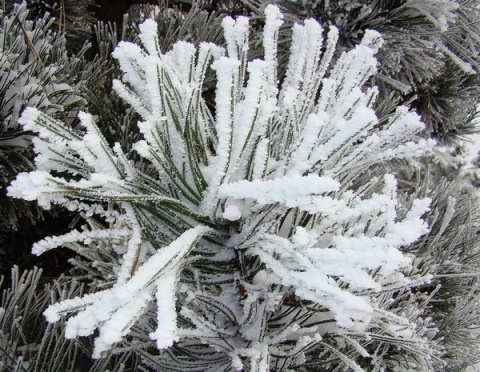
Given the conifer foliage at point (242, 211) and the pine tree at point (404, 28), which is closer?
the conifer foliage at point (242, 211)

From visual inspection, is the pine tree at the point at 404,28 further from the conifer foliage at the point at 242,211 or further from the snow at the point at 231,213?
the snow at the point at 231,213

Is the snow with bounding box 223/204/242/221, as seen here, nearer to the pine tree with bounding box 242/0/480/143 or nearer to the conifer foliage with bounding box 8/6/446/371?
the conifer foliage with bounding box 8/6/446/371

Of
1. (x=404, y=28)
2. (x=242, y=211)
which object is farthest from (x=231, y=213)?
(x=404, y=28)

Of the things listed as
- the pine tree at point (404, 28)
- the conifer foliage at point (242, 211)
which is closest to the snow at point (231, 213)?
the conifer foliage at point (242, 211)

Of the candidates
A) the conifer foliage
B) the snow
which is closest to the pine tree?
the conifer foliage

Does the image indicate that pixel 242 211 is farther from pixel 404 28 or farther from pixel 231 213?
pixel 404 28

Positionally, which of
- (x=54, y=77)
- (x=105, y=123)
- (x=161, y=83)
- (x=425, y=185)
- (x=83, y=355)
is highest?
(x=161, y=83)

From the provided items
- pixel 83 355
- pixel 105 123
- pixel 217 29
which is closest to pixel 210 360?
pixel 83 355

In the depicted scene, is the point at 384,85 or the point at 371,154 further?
the point at 384,85

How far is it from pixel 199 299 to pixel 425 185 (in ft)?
2.19

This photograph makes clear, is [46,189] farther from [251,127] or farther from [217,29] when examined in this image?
[217,29]

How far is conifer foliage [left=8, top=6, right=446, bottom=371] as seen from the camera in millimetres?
469

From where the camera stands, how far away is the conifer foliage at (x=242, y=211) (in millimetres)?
469

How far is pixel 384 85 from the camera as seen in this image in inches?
50.4
